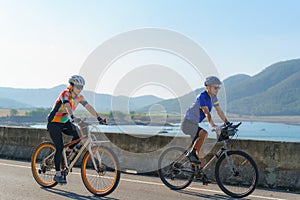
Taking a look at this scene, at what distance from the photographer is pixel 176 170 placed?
740cm

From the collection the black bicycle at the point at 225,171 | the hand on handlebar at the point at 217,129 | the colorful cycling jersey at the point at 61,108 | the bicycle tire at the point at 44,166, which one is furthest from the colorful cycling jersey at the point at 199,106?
the bicycle tire at the point at 44,166

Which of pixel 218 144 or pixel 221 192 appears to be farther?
pixel 218 144

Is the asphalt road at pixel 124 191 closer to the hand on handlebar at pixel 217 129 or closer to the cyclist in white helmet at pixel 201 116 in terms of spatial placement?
the cyclist in white helmet at pixel 201 116

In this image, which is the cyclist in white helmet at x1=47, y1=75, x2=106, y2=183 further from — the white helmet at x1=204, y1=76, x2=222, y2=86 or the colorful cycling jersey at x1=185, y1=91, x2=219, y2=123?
the white helmet at x1=204, y1=76, x2=222, y2=86

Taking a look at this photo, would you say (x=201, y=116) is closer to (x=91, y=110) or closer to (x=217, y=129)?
(x=217, y=129)

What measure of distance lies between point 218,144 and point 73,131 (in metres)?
3.33

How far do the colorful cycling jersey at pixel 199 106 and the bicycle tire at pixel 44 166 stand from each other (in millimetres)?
2755

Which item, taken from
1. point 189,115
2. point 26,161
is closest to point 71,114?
point 189,115

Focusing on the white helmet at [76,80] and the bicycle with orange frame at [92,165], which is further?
the white helmet at [76,80]

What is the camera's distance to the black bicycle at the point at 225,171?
6480 millimetres

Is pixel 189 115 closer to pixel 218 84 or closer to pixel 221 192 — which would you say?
pixel 218 84

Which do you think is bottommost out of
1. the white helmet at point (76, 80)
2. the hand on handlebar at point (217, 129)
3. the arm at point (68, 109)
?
the hand on handlebar at point (217, 129)

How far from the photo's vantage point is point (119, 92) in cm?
1238

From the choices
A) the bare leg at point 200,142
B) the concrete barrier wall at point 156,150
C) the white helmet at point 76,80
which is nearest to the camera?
the white helmet at point 76,80
